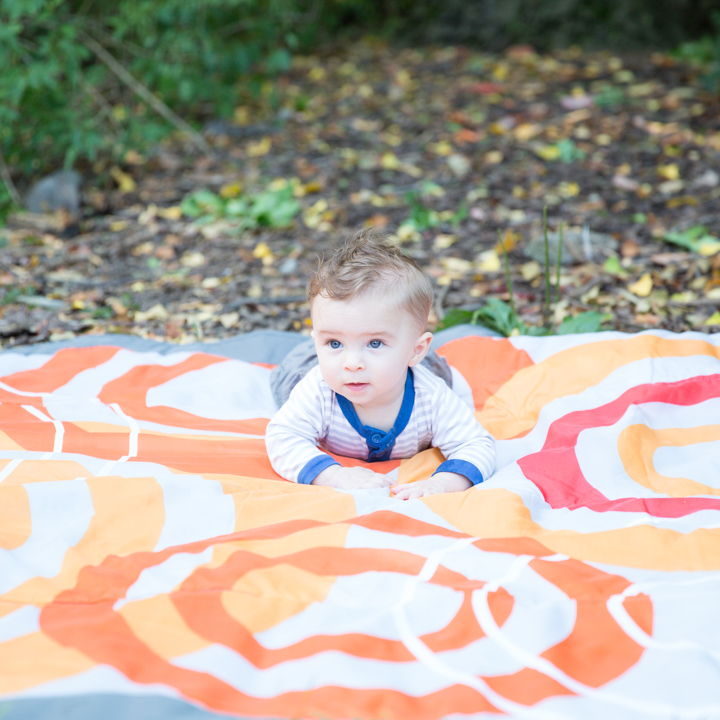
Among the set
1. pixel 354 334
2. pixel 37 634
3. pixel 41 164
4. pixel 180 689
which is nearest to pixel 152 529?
pixel 37 634

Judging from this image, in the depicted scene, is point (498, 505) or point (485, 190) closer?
point (498, 505)

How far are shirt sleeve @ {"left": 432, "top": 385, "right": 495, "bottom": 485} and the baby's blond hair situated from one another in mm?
269

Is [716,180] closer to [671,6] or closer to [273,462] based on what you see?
[671,6]

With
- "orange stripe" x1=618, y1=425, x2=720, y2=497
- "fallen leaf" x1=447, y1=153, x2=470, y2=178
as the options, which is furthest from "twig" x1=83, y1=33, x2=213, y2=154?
"orange stripe" x1=618, y1=425, x2=720, y2=497

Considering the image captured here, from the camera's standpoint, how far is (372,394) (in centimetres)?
192

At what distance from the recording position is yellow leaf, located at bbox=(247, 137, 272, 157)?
17.7 feet

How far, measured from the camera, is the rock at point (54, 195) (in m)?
4.76

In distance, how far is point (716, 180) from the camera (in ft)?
15.0

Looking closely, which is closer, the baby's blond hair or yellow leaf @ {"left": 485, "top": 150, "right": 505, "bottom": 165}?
the baby's blond hair

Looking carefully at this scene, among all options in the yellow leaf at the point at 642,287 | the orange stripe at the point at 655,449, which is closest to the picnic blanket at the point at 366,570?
the orange stripe at the point at 655,449

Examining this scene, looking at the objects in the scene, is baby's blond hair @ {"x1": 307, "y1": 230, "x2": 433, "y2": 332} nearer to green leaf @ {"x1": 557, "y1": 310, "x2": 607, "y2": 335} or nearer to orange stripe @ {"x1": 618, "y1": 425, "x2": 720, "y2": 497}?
orange stripe @ {"x1": 618, "y1": 425, "x2": 720, "y2": 497}

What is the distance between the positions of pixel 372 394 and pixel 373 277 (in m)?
0.31

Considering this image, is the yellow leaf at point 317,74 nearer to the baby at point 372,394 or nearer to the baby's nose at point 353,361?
the baby at point 372,394

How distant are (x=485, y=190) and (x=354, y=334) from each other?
3.14m
